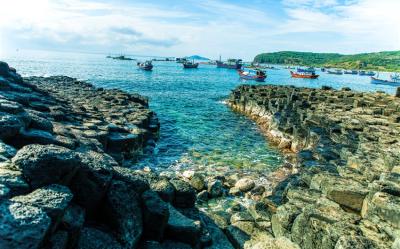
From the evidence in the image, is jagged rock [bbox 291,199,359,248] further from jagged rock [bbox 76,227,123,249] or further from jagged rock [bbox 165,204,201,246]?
jagged rock [bbox 76,227,123,249]

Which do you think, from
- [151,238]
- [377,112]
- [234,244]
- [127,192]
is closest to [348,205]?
[234,244]

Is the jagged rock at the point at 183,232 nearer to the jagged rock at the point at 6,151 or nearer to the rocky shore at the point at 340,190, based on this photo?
the rocky shore at the point at 340,190

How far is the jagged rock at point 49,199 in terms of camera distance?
4.77 metres

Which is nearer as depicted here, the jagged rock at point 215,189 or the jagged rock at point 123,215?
the jagged rock at point 123,215

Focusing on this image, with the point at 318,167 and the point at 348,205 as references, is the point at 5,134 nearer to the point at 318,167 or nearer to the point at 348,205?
the point at 348,205

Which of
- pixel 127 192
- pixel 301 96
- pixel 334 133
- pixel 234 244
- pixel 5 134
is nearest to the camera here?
pixel 127 192

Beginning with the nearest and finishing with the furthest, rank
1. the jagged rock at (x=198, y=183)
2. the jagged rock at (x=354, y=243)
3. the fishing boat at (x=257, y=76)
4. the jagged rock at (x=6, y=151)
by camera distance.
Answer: the jagged rock at (x=6, y=151) → the jagged rock at (x=354, y=243) → the jagged rock at (x=198, y=183) → the fishing boat at (x=257, y=76)

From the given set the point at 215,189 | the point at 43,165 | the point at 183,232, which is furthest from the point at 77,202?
the point at 215,189

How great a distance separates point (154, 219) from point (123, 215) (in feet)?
2.96

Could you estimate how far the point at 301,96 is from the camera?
40.6 meters

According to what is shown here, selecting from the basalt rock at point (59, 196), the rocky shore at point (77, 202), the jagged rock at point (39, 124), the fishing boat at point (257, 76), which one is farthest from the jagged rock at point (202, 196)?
the fishing boat at point (257, 76)

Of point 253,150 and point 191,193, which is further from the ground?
point 191,193

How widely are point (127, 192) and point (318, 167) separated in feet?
30.6

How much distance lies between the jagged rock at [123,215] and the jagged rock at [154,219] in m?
0.27
